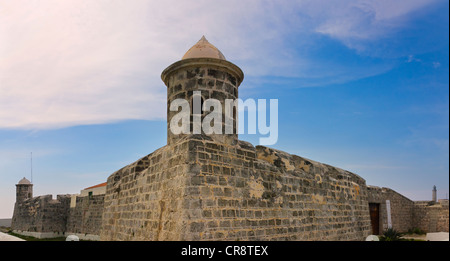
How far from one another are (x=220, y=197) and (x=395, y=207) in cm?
1519

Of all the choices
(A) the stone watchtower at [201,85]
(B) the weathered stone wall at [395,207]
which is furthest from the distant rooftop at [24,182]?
(A) the stone watchtower at [201,85]

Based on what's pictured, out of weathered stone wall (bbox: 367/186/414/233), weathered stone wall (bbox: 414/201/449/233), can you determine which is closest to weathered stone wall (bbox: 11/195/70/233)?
weathered stone wall (bbox: 367/186/414/233)

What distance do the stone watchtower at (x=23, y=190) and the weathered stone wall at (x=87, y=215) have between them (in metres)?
7.61

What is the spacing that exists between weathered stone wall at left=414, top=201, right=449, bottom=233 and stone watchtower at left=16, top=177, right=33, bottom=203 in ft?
89.5

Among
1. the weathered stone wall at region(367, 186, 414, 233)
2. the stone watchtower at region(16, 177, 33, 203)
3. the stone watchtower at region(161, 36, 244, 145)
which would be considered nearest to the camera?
the stone watchtower at region(161, 36, 244, 145)

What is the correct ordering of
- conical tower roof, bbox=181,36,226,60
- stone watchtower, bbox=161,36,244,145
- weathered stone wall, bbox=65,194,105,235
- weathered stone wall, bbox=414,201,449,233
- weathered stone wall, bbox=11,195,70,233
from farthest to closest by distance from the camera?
1. weathered stone wall, bbox=11,195,70,233
2. weathered stone wall, bbox=414,201,449,233
3. weathered stone wall, bbox=65,194,105,235
4. conical tower roof, bbox=181,36,226,60
5. stone watchtower, bbox=161,36,244,145

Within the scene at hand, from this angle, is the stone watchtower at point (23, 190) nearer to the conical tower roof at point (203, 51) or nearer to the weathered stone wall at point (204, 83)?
the weathered stone wall at point (204, 83)

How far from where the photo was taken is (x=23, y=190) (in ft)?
96.5

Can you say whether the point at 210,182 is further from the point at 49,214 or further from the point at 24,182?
the point at 24,182

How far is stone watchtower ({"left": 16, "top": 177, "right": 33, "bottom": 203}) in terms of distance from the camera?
29188 mm

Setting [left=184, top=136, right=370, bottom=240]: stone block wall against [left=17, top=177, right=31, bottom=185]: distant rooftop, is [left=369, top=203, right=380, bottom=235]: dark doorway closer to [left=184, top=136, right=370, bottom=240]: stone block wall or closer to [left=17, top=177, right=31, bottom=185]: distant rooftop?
[left=184, top=136, right=370, bottom=240]: stone block wall

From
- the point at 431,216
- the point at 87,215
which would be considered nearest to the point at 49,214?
the point at 87,215
